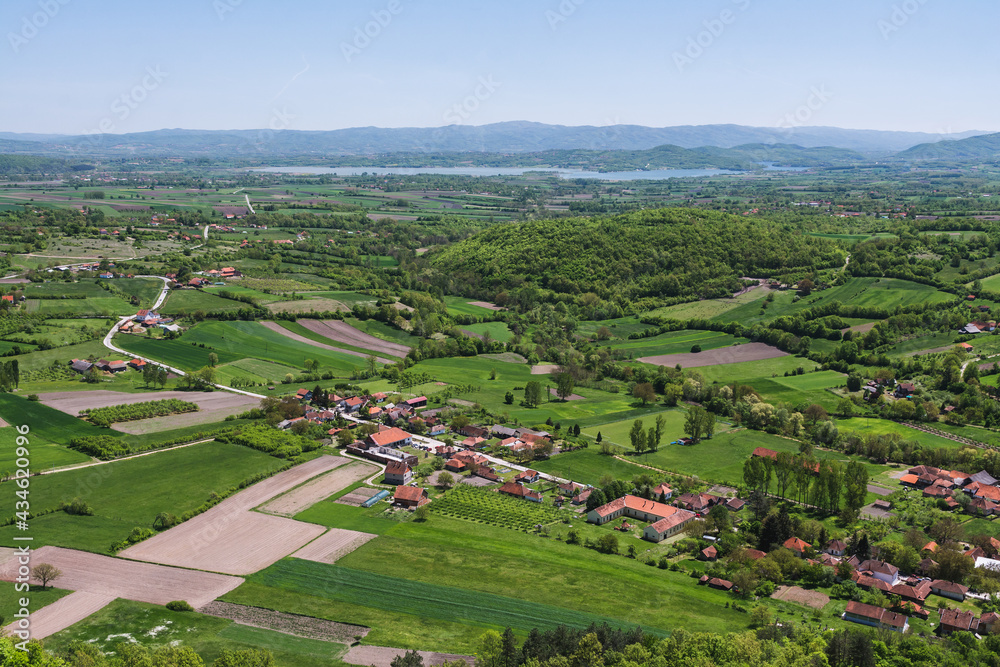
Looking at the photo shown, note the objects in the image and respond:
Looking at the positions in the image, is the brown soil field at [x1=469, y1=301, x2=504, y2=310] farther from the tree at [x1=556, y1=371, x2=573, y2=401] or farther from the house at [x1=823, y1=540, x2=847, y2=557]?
the house at [x1=823, y1=540, x2=847, y2=557]

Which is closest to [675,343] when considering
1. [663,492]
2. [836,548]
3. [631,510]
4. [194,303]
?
[663,492]

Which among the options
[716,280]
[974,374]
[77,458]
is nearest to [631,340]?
[716,280]

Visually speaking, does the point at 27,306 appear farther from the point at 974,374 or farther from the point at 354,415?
the point at 974,374

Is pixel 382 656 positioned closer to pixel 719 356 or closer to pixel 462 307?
pixel 719 356

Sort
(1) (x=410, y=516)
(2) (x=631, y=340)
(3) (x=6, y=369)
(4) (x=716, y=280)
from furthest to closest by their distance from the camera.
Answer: (4) (x=716, y=280), (2) (x=631, y=340), (3) (x=6, y=369), (1) (x=410, y=516)

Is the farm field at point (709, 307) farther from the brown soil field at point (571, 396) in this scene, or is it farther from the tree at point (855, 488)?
the tree at point (855, 488)

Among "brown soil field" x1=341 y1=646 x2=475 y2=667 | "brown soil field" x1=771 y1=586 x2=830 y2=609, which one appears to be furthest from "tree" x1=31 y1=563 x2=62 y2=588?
"brown soil field" x1=771 y1=586 x2=830 y2=609

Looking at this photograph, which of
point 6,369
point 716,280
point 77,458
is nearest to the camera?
point 77,458
